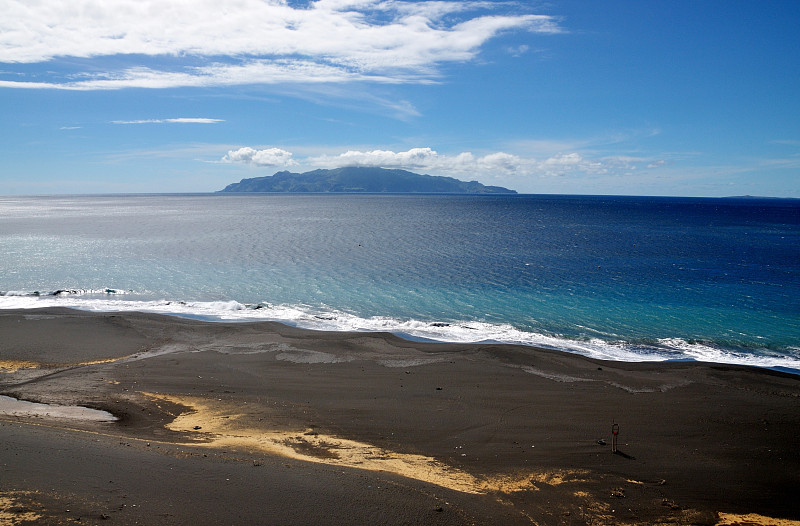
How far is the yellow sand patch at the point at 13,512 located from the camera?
9.95m

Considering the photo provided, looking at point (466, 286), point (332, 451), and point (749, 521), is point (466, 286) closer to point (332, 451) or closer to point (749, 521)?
point (332, 451)

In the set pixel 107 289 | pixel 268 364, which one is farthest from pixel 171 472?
pixel 107 289

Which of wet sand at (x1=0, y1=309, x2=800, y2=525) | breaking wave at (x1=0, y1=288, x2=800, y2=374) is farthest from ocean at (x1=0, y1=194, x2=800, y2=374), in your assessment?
wet sand at (x1=0, y1=309, x2=800, y2=525)

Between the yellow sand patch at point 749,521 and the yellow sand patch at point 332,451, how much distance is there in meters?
3.76

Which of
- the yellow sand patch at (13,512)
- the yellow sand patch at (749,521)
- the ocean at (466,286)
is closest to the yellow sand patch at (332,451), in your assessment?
the yellow sand patch at (749,521)

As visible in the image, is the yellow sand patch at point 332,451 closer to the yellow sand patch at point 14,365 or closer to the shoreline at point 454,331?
the yellow sand patch at point 14,365

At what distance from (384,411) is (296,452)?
4326 mm

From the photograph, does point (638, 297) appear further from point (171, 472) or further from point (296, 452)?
point (171, 472)

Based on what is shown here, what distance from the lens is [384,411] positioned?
1812cm

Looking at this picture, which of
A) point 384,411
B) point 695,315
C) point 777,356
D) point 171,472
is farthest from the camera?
point 695,315

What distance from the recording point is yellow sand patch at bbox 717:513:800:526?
11.7 metres

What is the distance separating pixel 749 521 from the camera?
11820mm

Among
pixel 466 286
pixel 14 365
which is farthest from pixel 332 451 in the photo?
pixel 466 286

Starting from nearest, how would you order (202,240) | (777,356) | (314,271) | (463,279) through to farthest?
(777,356) < (463,279) < (314,271) < (202,240)
